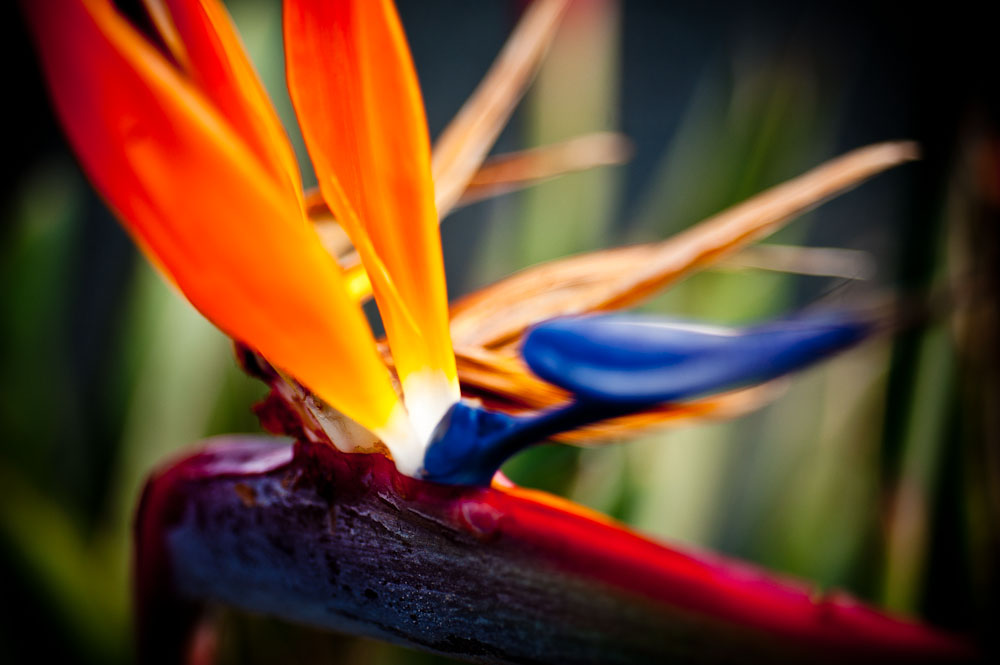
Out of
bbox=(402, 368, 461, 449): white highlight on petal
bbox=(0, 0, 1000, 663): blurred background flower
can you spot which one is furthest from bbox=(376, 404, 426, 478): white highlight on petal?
bbox=(0, 0, 1000, 663): blurred background flower

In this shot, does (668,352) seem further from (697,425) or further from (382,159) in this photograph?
(697,425)

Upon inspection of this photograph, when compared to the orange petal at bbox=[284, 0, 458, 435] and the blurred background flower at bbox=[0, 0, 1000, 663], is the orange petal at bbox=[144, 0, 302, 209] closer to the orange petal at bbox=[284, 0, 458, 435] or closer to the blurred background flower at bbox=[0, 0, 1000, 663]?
the orange petal at bbox=[284, 0, 458, 435]

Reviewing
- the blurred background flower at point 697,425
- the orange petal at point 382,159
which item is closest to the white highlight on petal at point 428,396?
the orange petal at point 382,159

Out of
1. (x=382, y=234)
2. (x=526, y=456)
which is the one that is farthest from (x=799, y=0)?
(x=382, y=234)

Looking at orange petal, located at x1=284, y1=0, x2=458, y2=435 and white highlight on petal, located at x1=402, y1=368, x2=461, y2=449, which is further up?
orange petal, located at x1=284, y1=0, x2=458, y2=435

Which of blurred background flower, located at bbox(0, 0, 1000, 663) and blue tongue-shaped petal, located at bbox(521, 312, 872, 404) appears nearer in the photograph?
blue tongue-shaped petal, located at bbox(521, 312, 872, 404)

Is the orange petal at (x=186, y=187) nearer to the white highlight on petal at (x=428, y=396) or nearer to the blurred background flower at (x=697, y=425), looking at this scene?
the white highlight on petal at (x=428, y=396)
